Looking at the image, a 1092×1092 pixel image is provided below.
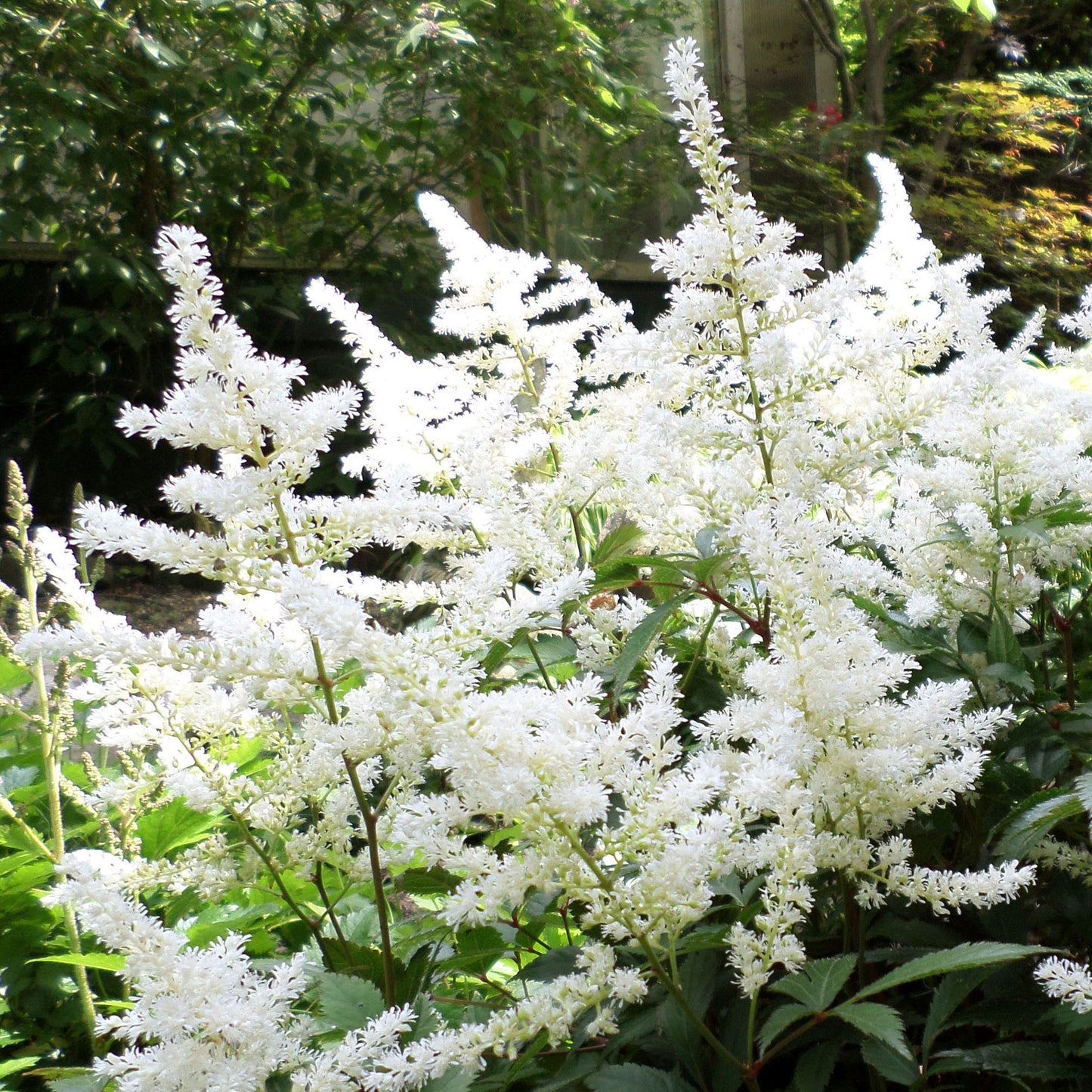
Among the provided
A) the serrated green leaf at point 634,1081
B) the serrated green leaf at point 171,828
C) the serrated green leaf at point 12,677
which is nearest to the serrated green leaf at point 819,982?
the serrated green leaf at point 634,1081

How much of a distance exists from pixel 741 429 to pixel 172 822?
1.21 metres

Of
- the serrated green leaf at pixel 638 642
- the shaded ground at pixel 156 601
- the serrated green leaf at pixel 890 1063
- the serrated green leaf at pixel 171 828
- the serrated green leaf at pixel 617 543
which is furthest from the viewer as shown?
the shaded ground at pixel 156 601

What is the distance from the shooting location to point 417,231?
5625 mm

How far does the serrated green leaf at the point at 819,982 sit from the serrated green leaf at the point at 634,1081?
0.35 feet

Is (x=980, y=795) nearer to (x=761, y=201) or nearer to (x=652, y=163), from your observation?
(x=652, y=163)

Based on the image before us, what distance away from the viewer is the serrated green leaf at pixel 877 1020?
27.1 inches

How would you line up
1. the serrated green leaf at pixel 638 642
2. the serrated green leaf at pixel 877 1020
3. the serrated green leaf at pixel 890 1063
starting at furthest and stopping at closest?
the serrated green leaf at pixel 638 642, the serrated green leaf at pixel 890 1063, the serrated green leaf at pixel 877 1020

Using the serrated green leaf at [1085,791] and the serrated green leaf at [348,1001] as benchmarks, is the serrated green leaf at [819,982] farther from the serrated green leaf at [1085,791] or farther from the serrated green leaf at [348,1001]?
the serrated green leaf at [348,1001]

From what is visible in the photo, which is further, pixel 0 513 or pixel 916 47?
pixel 916 47

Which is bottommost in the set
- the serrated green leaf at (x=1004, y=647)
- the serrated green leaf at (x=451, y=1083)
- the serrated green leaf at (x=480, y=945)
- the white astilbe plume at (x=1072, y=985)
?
the serrated green leaf at (x=480, y=945)

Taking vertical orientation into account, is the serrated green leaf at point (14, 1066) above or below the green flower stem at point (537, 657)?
below

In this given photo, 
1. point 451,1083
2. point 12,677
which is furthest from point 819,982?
point 12,677

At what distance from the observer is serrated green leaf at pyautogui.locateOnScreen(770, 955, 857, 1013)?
2.52ft

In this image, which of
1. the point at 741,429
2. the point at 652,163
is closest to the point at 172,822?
the point at 741,429
